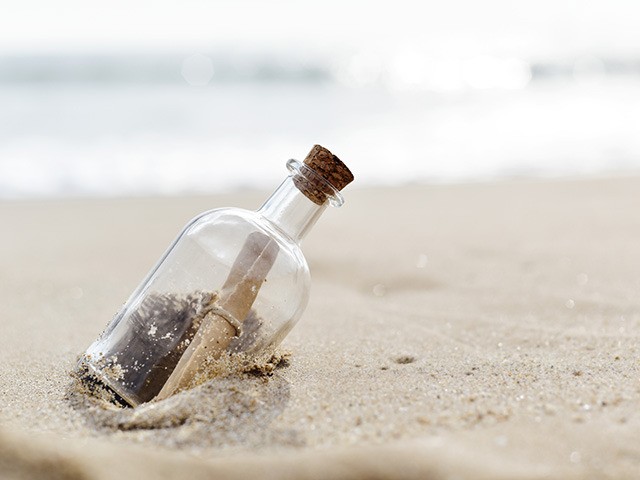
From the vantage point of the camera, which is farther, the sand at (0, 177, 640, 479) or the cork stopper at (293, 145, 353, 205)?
the cork stopper at (293, 145, 353, 205)

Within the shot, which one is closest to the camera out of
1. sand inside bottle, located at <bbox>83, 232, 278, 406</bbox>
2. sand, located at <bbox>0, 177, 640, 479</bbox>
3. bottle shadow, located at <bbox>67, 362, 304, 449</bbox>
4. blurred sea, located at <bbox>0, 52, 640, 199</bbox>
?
sand, located at <bbox>0, 177, 640, 479</bbox>

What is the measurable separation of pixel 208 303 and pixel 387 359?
1.83ft

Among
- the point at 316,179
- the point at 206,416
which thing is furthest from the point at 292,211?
the point at 206,416

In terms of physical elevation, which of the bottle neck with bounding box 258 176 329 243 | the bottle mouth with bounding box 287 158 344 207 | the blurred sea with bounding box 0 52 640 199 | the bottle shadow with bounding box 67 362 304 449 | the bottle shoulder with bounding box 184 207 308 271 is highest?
the blurred sea with bounding box 0 52 640 199

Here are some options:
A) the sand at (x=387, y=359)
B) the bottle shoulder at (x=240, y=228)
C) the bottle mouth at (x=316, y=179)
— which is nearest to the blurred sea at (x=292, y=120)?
the sand at (x=387, y=359)

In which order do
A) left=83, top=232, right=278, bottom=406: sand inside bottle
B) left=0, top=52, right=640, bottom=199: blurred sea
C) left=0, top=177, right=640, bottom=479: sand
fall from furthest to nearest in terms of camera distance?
left=0, top=52, right=640, bottom=199: blurred sea
left=83, top=232, right=278, bottom=406: sand inside bottle
left=0, top=177, right=640, bottom=479: sand

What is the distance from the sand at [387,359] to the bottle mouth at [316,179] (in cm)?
44

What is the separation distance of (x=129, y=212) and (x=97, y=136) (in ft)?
11.0

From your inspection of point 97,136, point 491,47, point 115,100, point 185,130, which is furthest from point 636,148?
point 491,47

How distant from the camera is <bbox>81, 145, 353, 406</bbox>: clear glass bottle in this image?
171 cm

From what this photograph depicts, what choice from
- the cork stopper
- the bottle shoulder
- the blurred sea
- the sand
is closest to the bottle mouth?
the cork stopper

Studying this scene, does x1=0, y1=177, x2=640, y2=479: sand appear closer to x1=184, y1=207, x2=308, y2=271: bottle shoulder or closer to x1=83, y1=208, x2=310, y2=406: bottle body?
x1=83, y1=208, x2=310, y2=406: bottle body

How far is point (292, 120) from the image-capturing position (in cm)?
945

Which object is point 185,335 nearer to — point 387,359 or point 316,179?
point 316,179
